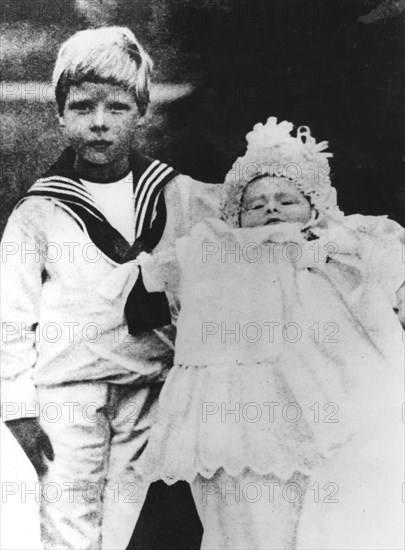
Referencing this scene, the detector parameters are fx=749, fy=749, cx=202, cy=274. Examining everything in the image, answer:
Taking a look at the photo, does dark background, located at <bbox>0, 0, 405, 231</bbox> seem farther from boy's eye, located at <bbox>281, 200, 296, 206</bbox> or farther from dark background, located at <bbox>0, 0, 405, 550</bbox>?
boy's eye, located at <bbox>281, 200, 296, 206</bbox>

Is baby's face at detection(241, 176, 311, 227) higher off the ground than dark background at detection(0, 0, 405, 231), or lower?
lower

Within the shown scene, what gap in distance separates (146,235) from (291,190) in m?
0.57

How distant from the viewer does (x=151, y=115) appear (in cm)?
290

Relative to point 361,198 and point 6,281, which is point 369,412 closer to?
point 361,198

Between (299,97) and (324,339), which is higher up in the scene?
(299,97)

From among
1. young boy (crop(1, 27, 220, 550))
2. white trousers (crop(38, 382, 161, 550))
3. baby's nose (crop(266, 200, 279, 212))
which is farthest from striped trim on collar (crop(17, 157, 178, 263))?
white trousers (crop(38, 382, 161, 550))

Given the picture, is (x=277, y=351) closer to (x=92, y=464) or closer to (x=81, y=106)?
(x=92, y=464)

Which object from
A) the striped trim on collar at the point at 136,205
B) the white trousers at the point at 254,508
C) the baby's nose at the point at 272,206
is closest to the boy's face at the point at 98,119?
the striped trim on collar at the point at 136,205

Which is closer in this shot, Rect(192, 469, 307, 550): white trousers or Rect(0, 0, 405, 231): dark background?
Rect(192, 469, 307, 550): white trousers

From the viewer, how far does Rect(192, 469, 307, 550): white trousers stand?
269cm

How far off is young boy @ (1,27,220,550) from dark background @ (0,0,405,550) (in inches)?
2.9

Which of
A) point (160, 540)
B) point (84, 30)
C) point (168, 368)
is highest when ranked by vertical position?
point (84, 30)

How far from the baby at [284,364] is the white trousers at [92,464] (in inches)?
4.0

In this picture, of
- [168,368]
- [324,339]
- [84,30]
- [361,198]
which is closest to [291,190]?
[361,198]
